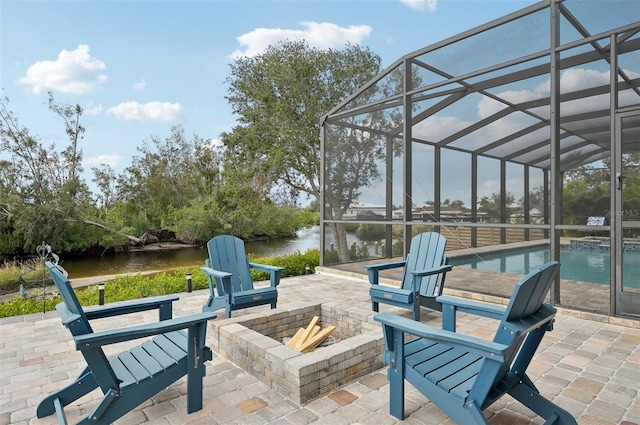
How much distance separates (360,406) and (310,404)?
30 cm

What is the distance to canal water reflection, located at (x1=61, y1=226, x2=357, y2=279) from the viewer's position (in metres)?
13.8

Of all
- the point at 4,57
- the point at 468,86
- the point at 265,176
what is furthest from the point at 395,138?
the point at 4,57

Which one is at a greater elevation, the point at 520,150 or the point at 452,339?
the point at 520,150

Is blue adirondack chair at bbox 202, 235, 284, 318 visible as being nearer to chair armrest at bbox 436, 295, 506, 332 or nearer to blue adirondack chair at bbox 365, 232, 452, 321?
blue adirondack chair at bbox 365, 232, 452, 321

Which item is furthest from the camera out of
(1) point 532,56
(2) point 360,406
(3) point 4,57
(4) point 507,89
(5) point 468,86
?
(3) point 4,57

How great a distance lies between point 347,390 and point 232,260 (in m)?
2.11

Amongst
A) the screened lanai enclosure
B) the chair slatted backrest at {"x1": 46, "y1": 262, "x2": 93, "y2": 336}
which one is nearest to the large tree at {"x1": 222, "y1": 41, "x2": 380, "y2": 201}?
the screened lanai enclosure

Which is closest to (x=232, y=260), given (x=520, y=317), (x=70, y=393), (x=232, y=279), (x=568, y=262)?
(x=232, y=279)

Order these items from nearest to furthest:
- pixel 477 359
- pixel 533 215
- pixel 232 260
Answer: pixel 477 359 → pixel 232 260 → pixel 533 215

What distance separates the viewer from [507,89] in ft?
15.8

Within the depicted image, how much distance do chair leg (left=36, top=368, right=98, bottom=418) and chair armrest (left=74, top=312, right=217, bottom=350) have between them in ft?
1.59

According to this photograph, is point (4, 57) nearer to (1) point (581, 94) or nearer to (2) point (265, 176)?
(2) point (265, 176)

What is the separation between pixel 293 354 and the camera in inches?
97.6

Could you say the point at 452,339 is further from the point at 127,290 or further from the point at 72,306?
the point at 127,290
